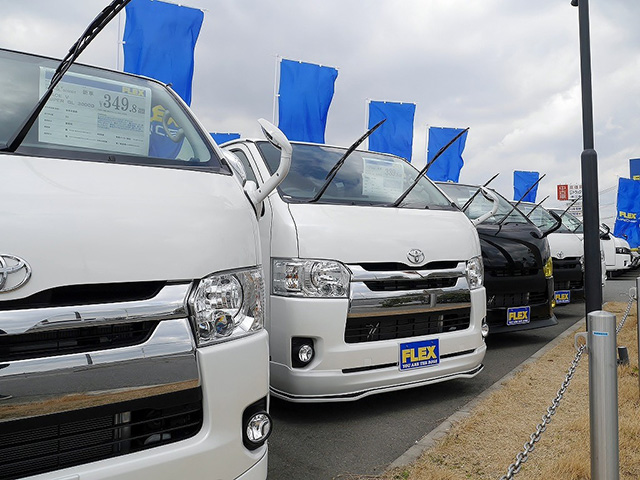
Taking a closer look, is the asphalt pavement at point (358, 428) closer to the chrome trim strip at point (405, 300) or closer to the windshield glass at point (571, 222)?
the chrome trim strip at point (405, 300)

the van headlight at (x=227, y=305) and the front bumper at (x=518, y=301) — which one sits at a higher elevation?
the van headlight at (x=227, y=305)

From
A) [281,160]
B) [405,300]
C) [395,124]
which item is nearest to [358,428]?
[405,300]

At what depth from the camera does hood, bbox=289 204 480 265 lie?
120 inches

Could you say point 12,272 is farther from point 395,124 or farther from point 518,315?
point 395,124

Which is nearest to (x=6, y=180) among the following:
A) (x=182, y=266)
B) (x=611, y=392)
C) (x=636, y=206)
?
(x=182, y=266)

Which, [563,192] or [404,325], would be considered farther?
[563,192]

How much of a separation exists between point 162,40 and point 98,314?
7409 millimetres

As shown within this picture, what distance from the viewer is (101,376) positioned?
1426 mm

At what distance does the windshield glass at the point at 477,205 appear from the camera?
611 centimetres

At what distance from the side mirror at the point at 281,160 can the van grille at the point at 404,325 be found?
1091mm

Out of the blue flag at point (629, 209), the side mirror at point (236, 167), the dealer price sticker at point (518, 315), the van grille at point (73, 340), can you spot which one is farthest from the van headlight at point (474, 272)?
the blue flag at point (629, 209)

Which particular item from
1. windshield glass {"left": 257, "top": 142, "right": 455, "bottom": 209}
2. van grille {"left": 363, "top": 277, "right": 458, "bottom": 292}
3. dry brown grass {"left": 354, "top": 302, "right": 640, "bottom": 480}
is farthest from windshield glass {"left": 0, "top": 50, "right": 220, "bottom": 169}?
dry brown grass {"left": 354, "top": 302, "right": 640, "bottom": 480}

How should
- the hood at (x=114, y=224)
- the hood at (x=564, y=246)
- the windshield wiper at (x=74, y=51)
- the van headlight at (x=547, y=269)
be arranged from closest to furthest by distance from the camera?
the hood at (x=114, y=224), the windshield wiper at (x=74, y=51), the van headlight at (x=547, y=269), the hood at (x=564, y=246)

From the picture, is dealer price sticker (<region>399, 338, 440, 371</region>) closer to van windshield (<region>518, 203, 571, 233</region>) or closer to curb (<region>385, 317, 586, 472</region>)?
curb (<region>385, 317, 586, 472</region>)
